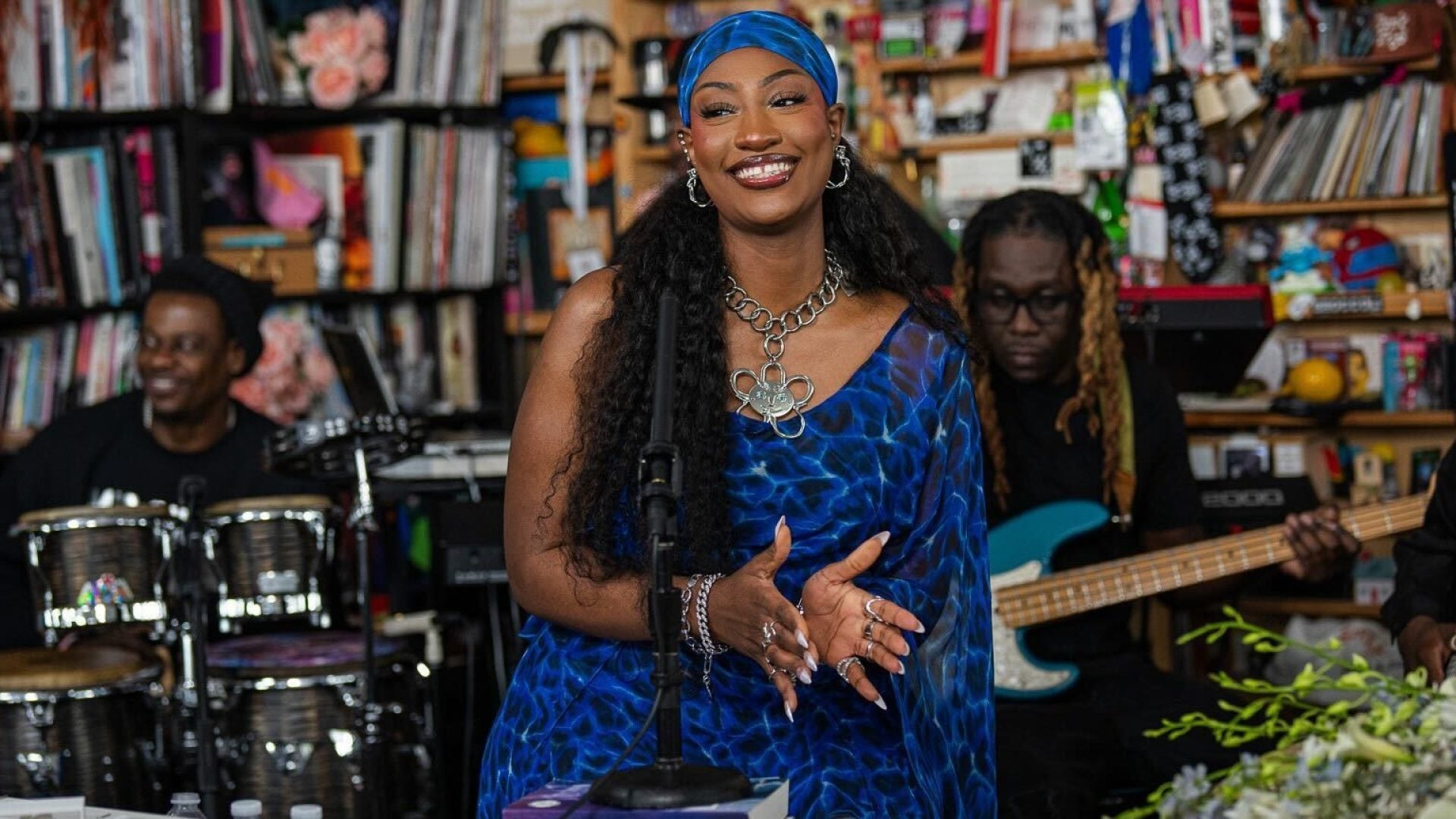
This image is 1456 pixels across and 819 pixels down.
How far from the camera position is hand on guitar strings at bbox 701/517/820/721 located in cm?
173

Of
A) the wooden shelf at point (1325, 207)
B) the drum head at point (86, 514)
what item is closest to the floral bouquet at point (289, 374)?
the drum head at point (86, 514)

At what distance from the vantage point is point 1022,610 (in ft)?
11.0

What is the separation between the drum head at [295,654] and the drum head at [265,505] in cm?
29

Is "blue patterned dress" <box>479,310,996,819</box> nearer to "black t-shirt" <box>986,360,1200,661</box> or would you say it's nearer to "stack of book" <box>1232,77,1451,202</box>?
"black t-shirt" <box>986,360,1200,661</box>

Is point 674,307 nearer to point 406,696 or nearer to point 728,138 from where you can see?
point 728,138

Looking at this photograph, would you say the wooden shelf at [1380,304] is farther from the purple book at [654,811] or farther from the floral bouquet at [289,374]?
the purple book at [654,811]

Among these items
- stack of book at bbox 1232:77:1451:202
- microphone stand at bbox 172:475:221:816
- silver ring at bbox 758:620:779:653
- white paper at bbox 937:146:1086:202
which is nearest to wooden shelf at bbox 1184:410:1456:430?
stack of book at bbox 1232:77:1451:202

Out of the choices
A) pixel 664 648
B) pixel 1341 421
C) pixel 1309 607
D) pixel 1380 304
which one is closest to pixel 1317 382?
pixel 1341 421

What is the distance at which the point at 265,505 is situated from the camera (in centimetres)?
363

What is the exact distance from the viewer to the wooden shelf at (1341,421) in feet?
16.0

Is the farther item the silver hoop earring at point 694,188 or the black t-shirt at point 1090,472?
the black t-shirt at point 1090,472

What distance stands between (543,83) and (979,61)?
1328mm

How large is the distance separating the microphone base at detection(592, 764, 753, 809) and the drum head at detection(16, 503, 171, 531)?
7.61ft

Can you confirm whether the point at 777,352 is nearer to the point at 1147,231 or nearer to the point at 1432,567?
the point at 1432,567
